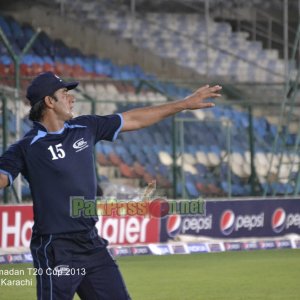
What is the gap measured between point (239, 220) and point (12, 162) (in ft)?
41.7

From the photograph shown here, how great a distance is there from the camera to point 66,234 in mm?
6648

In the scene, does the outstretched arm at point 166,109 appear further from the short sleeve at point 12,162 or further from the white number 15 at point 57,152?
the short sleeve at point 12,162

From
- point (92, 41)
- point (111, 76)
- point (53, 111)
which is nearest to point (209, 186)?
point (111, 76)

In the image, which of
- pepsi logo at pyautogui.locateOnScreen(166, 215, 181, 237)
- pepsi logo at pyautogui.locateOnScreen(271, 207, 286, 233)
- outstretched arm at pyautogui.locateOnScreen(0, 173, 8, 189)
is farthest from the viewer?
pepsi logo at pyautogui.locateOnScreen(271, 207, 286, 233)

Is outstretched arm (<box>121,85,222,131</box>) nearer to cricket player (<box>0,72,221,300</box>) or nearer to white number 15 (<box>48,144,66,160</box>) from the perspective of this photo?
cricket player (<box>0,72,221,300</box>)

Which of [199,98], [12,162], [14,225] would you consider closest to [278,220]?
[14,225]

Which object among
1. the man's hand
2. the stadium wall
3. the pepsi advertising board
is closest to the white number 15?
the man's hand

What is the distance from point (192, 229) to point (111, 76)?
30.3 ft

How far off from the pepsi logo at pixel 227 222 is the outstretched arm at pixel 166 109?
12.0 m

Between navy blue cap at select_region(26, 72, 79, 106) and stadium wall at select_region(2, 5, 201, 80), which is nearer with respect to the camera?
navy blue cap at select_region(26, 72, 79, 106)

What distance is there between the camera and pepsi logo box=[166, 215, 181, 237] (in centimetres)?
1823

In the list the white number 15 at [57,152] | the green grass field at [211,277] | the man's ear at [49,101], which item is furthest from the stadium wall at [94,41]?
the white number 15 at [57,152]

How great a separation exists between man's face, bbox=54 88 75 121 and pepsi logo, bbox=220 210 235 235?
1223 centimetres

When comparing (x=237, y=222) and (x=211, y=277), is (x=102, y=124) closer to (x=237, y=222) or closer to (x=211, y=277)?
(x=211, y=277)
